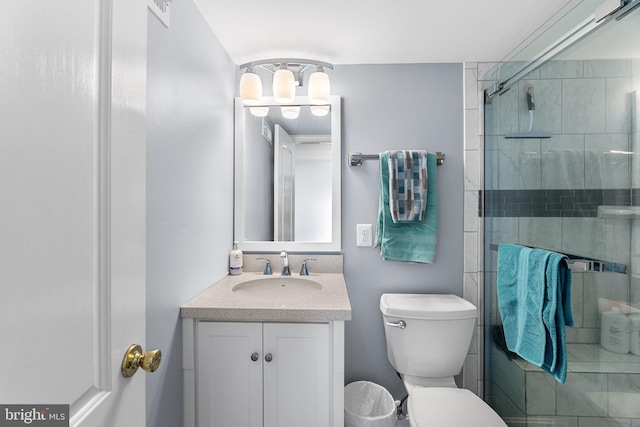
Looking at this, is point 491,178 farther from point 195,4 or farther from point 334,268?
point 195,4

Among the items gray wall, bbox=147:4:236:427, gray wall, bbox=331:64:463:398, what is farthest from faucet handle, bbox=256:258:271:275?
gray wall, bbox=331:64:463:398

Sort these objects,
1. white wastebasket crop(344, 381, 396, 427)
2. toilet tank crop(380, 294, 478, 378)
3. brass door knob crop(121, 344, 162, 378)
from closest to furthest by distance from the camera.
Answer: brass door knob crop(121, 344, 162, 378), toilet tank crop(380, 294, 478, 378), white wastebasket crop(344, 381, 396, 427)

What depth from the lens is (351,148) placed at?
75.0 inches

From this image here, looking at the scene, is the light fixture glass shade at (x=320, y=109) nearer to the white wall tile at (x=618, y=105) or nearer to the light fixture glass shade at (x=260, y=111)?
the light fixture glass shade at (x=260, y=111)

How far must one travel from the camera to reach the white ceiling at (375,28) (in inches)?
54.1

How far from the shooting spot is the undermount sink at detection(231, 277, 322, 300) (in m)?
1.72

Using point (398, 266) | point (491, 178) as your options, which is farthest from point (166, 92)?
point (491, 178)

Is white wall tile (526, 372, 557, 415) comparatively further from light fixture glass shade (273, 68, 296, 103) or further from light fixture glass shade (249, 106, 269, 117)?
light fixture glass shade (249, 106, 269, 117)

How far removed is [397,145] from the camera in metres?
1.90

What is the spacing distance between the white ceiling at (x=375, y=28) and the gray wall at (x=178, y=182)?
0.18 meters

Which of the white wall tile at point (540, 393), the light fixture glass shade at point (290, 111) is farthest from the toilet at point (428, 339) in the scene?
the light fixture glass shade at point (290, 111)

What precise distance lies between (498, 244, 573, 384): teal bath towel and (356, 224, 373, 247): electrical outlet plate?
0.71 metres

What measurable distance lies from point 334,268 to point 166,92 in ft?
4.04

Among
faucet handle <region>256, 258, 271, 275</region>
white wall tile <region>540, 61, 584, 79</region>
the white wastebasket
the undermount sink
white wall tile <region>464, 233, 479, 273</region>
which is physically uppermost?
white wall tile <region>540, 61, 584, 79</region>
